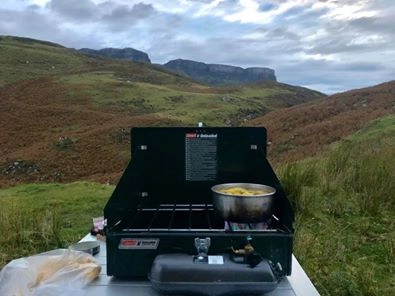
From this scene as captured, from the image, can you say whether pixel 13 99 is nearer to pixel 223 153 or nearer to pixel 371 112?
pixel 371 112

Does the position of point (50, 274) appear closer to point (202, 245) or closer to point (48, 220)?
point (202, 245)

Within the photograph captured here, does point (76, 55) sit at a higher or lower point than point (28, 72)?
higher

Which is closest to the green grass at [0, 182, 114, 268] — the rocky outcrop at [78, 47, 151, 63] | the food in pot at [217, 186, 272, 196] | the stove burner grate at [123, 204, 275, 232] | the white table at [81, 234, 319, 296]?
the stove burner grate at [123, 204, 275, 232]

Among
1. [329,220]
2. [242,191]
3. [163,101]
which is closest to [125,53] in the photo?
[163,101]

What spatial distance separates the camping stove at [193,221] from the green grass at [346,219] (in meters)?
1.52

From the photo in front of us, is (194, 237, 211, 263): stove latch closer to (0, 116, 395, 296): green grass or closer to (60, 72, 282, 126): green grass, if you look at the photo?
(0, 116, 395, 296): green grass

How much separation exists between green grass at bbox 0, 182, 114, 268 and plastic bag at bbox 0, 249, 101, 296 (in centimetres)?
235

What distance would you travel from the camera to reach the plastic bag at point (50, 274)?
183cm

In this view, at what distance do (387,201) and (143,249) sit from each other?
4800mm

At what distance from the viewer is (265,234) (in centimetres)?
184

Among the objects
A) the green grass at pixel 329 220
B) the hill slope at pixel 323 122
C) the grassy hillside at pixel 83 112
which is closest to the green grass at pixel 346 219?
the green grass at pixel 329 220

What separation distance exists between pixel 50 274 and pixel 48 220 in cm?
322

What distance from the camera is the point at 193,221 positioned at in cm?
230

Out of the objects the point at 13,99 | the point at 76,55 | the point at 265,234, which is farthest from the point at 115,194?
the point at 76,55
